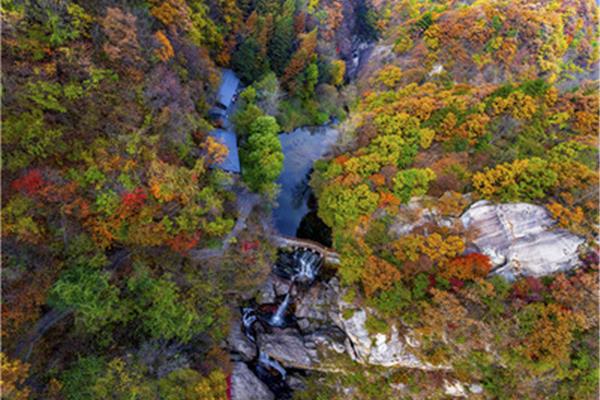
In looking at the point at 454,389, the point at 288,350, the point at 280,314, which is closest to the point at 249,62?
the point at 280,314

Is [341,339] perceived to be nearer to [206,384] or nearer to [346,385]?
[346,385]

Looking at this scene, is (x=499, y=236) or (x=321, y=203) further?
(x=321, y=203)

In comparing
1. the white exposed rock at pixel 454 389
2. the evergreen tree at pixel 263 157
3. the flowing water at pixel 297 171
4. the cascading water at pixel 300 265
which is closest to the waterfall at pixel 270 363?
the cascading water at pixel 300 265

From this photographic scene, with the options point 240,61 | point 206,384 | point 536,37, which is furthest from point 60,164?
point 536,37

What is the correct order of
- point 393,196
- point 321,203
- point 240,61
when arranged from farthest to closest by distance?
point 240,61 → point 321,203 → point 393,196

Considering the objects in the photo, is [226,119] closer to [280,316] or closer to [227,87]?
[227,87]

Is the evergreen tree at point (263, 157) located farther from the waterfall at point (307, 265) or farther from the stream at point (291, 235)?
the waterfall at point (307, 265)
